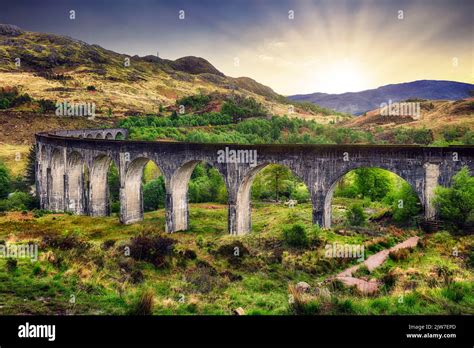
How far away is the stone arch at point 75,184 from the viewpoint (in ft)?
152

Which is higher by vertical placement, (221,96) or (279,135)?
(221,96)

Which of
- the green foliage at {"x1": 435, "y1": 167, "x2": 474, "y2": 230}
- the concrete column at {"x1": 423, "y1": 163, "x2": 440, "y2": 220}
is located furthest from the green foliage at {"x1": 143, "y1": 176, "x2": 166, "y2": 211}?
the green foliage at {"x1": 435, "y1": 167, "x2": 474, "y2": 230}

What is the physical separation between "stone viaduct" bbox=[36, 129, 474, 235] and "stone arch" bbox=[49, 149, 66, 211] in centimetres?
11

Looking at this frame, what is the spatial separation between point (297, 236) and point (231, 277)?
737 cm

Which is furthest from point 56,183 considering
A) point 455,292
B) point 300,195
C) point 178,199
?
point 455,292

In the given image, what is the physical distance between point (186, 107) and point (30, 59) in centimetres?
5308

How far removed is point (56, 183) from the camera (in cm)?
A: 4825

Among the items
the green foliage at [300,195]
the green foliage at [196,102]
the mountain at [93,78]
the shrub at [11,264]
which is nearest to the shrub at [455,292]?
the shrub at [11,264]

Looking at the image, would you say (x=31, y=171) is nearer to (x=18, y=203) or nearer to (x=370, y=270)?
(x=18, y=203)

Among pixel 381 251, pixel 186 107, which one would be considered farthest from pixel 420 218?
pixel 186 107

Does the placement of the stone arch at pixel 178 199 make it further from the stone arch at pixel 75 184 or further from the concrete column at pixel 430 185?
the concrete column at pixel 430 185

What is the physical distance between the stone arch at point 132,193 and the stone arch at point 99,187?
4102 millimetres
